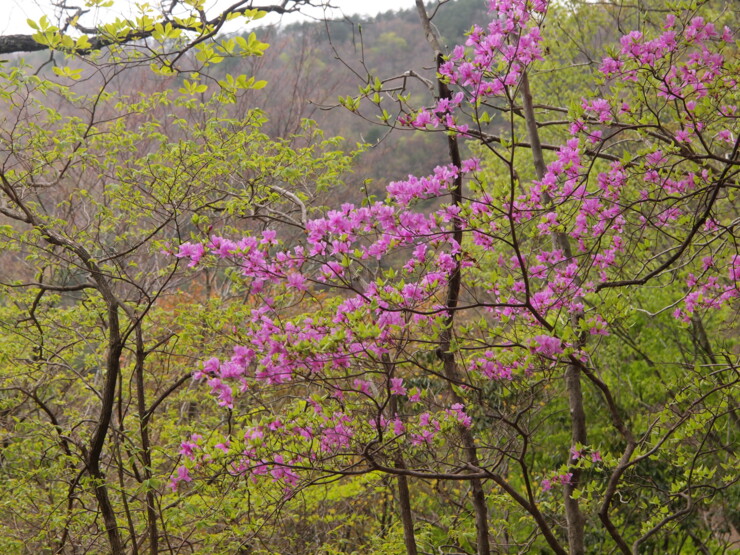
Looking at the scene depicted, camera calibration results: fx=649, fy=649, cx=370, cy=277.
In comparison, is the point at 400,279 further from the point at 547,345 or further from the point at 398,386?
the point at 547,345

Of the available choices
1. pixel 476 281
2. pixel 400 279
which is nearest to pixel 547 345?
pixel 476 281

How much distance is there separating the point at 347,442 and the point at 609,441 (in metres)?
4.85

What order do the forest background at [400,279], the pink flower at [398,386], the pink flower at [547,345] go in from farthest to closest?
1. the pink flower at [398,386]
2. the forest background at [400,279]
3. the pink flower at [547,345]

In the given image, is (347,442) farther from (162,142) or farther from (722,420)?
(722,420)

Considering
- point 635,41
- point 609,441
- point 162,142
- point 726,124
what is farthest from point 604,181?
point 609,441

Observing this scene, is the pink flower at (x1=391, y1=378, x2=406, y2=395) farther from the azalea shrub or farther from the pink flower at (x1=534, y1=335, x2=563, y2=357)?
the pink flower at (x1=534, y1=335, x2=563, y2=357)

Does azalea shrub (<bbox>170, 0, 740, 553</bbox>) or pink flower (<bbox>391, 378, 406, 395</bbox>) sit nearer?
azalea shrub (<bbox>170, 0, 740, 553</bbox>)

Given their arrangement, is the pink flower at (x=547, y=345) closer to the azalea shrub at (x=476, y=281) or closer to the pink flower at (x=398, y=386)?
the azalea shrub at (x=476, y=281)

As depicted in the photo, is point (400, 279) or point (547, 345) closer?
point (547, 345)

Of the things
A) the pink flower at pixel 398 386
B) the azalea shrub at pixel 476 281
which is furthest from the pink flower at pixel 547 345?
the pink flower at pixel 398 386

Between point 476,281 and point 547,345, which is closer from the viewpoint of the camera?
point 547,345

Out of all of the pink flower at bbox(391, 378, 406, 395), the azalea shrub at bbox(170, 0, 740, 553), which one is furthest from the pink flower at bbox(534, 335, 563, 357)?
the pink flower at bbox(391, 378, 406, 395)

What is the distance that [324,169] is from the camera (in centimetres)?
528

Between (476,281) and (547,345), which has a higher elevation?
(476,281)
